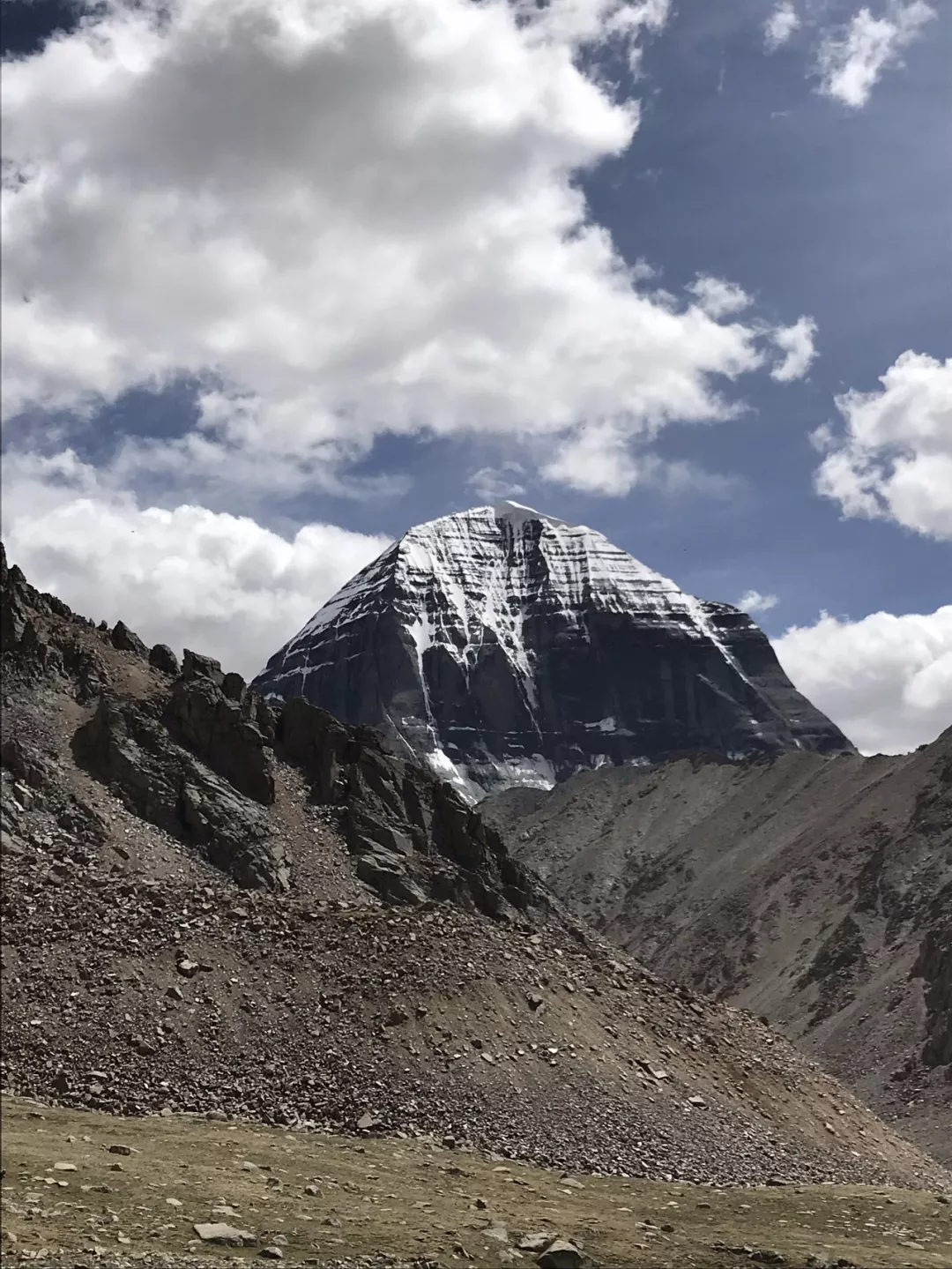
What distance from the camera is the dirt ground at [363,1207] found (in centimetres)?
2339

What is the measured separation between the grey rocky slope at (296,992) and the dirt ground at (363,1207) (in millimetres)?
2345

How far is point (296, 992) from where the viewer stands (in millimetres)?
40531

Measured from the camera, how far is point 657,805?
18700cm

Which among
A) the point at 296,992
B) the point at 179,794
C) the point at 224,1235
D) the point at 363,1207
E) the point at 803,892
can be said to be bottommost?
the point at 363,1207

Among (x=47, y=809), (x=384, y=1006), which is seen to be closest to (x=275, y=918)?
(x=384, y=1006)

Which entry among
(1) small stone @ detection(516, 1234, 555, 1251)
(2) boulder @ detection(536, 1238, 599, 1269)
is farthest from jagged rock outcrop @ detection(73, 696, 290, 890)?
(2) boulder @ detection(536, 1238, 599, 1269)

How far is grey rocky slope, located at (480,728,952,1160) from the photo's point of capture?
9275cm

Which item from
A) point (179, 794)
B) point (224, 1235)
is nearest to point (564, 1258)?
point (224, 1235)

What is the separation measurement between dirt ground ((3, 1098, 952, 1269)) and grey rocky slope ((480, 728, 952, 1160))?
47903mm

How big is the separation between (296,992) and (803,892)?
103262 mm

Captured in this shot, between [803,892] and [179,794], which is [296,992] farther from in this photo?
[803,892]

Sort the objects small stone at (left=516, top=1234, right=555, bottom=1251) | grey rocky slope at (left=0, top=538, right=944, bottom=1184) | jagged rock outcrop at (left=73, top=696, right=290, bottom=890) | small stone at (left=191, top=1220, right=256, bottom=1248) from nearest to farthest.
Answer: small stone at (left=191, top=1220, right=256, bottom=1248), small stone at (left=516, top=1234, right=555, bottom=1251), grey rocky slope at (left=0, top=538, right=944, bottom=1184), jagged rock outcrop at (left=73, top=696, right=290, bottom=890)

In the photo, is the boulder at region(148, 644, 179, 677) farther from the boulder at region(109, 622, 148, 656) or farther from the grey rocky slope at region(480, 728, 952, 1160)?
the grey rocky slope at region(480, 728, 952, 1160)

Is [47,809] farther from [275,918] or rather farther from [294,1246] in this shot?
[294,1246]
